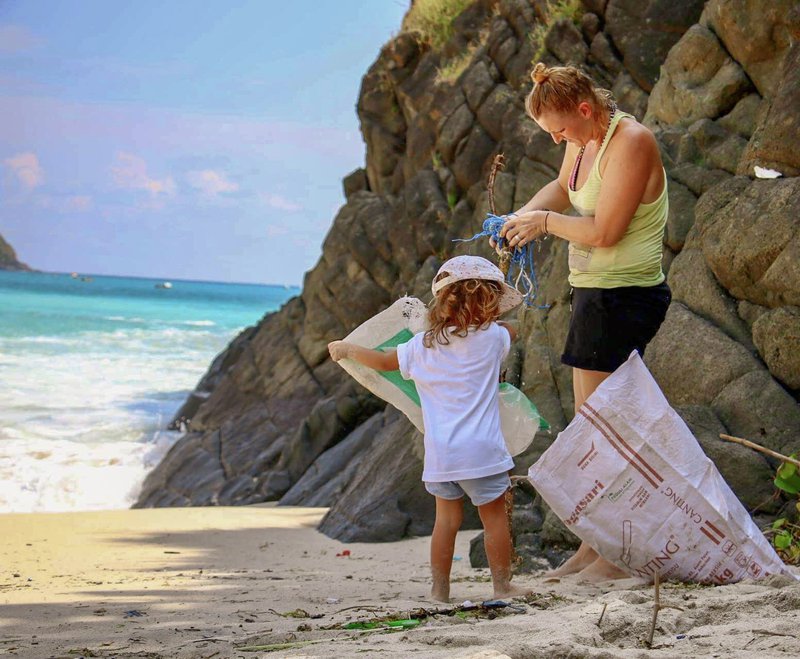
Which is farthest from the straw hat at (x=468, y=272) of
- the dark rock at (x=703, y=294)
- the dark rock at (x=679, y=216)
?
the dark rock at (x=679, y=216)

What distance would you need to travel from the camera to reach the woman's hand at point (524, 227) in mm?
4391

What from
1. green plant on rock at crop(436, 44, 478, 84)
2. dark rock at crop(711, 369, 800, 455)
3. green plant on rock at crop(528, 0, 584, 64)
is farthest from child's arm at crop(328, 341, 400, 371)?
green plant on rock at crop(436, 44, 478, 84)

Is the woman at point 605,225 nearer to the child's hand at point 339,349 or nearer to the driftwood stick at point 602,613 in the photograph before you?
the child's hand at point 339,349

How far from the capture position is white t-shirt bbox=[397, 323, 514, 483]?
4344 millimetres

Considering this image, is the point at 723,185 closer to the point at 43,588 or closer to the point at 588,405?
the point at 588,405

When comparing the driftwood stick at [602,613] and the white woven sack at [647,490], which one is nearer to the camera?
the driftwood stick at [602,613]

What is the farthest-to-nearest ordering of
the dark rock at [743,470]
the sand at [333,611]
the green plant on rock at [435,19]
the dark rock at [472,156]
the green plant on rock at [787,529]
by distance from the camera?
the green plant on rock at [435,19]
the dark rock at [472,156]
the dark rock at [743,470]
the green plant on rock at [787,529]
the sand at [333,611]

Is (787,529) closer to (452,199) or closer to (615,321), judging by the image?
(615,321)

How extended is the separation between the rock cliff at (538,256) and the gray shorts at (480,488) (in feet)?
4.45

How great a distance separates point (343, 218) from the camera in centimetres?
1730

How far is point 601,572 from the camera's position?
14.8ft

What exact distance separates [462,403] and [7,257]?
125270 mm

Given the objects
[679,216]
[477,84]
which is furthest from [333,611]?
[477,84]

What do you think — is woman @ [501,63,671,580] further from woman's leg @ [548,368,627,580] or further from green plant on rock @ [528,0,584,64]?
green plant on rock @ [528,0,584,64]
